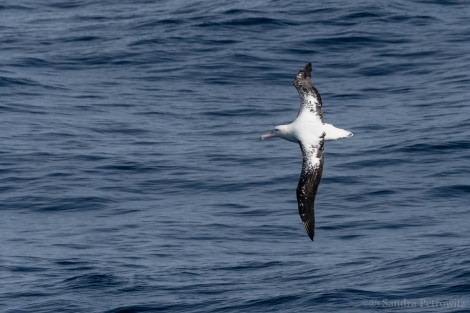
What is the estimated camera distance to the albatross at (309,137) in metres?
18.5

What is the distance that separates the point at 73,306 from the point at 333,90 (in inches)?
535

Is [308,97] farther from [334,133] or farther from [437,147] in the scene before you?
[437,147]

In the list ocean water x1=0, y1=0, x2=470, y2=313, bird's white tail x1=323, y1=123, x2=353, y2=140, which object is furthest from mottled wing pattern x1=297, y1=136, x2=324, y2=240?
ocean water x1=0, y1=0, x2=470, y2=313

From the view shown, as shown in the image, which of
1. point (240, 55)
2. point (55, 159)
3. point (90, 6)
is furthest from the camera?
point (90, 6)

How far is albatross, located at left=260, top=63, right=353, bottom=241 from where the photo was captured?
18469mm

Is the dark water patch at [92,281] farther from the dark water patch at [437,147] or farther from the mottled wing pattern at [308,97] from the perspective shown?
the dark water patch at [437,147]

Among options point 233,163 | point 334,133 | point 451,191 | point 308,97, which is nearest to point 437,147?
point 451,191

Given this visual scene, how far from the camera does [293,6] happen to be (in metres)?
41.2

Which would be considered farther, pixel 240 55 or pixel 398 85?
pixel 240 55

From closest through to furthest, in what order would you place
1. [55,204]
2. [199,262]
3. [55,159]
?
[199,262] → [55,204] → [55,159]

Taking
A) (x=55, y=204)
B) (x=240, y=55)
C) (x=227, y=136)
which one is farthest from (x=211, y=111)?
(x=55, y=204)

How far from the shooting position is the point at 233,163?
28.1m

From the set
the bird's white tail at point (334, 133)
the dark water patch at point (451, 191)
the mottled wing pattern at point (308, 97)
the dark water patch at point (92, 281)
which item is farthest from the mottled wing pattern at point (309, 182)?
the dark water patch at point (451, 191)

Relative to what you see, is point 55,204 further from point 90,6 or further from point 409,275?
point 90,6
